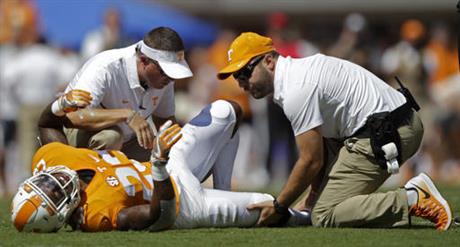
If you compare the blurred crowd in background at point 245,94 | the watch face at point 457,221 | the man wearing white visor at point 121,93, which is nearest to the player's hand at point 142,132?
the man wearing white visor at point 121,93

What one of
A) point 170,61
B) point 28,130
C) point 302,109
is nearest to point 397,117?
point 302,109

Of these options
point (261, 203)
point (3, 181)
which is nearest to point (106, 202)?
point (261, 203)

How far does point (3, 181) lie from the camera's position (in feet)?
52.5

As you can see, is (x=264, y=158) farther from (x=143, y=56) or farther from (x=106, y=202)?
(x=106, y=202)

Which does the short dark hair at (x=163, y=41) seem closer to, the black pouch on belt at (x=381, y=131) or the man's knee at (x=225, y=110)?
the man's knee at (x=225, y=110)

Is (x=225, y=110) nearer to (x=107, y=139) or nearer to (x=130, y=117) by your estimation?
(x=130, y=117)

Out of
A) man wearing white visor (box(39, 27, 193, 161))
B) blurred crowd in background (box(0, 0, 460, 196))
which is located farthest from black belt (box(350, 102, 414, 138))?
blurred crowd in background (box(0, 0, 460, 196))

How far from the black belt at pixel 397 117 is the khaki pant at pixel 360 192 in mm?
36

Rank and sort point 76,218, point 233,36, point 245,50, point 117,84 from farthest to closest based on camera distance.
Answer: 1. point 233,36
2. point 117,84
3. point 245,50
4. point 76,218

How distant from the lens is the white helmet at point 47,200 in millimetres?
7375

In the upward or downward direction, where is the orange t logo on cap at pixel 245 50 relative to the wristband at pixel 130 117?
upward

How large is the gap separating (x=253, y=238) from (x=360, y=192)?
3.96 ft

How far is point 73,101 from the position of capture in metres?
8.56

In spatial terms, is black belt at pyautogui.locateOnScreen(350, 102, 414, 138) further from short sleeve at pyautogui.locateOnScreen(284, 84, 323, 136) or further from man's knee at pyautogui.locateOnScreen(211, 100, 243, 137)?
man's knee at pyautogui.locateOnScreen(211, 100, 243, 137)
